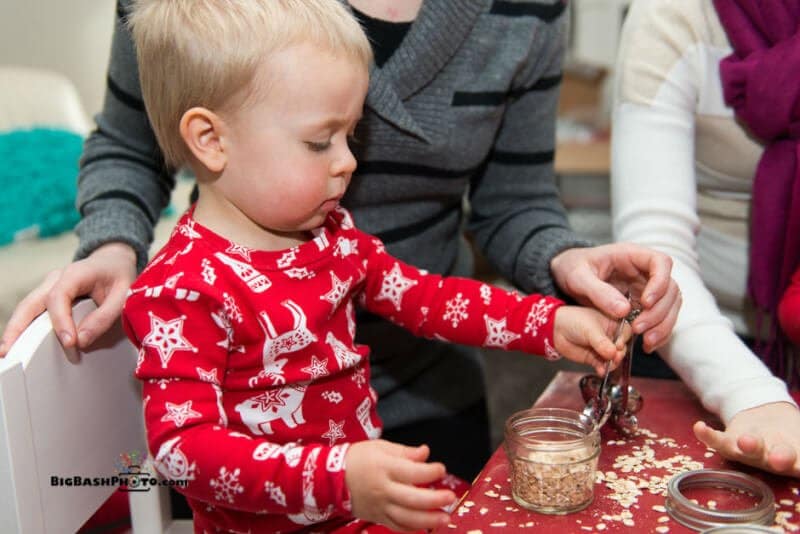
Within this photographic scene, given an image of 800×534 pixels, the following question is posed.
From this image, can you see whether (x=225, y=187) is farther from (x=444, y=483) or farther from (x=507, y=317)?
(x=444, y=483)

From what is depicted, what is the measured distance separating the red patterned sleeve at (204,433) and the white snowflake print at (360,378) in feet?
0.58

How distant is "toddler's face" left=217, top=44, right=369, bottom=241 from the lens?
0.81 meters

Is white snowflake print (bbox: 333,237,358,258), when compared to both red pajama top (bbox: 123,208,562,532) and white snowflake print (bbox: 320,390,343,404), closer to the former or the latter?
red pajama top (bbox: 123,208,562,532)

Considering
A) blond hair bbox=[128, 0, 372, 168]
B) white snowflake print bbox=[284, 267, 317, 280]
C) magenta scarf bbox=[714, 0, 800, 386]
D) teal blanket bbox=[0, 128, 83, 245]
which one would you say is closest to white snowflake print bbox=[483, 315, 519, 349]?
white snowflake print bbox=[284, 267, 317, 280]

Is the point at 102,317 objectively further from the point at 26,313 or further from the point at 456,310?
the point at 456,310

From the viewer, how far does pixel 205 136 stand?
33.0 inches

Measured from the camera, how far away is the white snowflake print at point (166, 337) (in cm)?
75

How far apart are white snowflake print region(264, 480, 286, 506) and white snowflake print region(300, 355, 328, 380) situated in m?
0.18

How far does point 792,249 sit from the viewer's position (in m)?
1.14

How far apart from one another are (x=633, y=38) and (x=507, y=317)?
0.45 m

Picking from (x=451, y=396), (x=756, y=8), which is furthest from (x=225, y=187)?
(x=756, y=8)

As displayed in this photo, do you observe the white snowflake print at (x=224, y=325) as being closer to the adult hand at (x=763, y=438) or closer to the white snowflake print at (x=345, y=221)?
the white snowflake print at (x=345, y=221)

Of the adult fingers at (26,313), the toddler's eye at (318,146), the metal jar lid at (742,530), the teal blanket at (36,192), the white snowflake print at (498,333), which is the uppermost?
the toddler's eye at (318,146)

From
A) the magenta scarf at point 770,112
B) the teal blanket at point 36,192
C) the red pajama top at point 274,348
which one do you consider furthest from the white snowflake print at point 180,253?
the teal blanket at point 36,192
